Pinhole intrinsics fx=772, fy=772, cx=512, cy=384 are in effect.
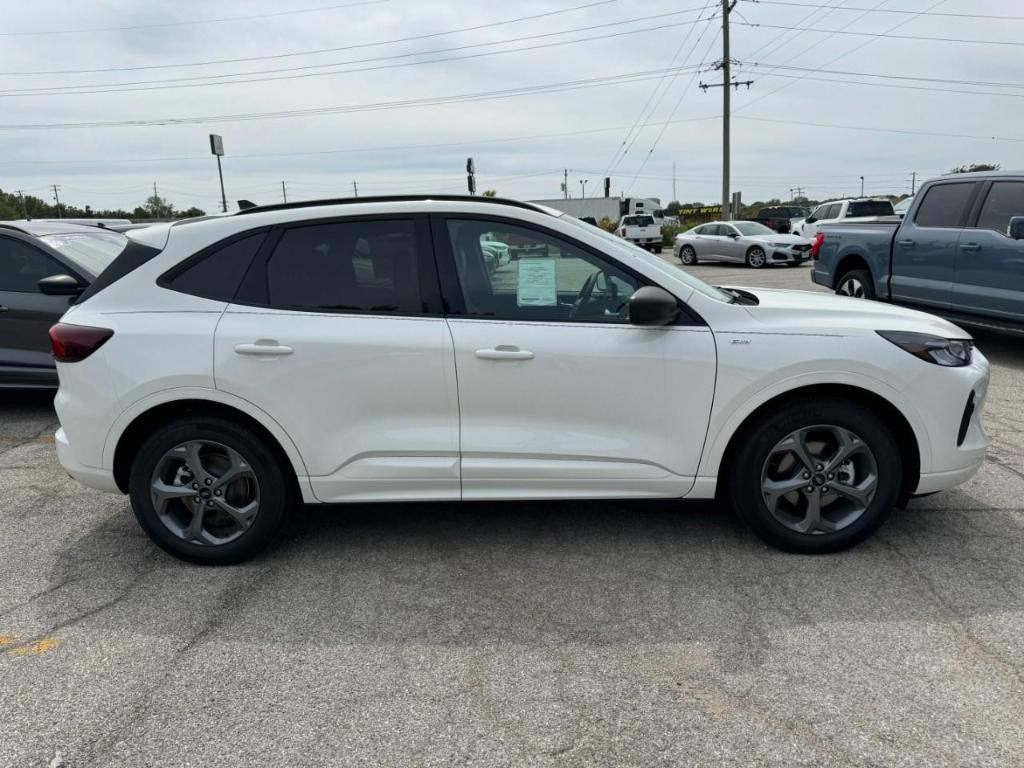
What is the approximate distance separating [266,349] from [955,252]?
7.43 metres

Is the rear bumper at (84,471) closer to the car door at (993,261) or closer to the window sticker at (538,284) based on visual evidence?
the window sticker at (538,284)

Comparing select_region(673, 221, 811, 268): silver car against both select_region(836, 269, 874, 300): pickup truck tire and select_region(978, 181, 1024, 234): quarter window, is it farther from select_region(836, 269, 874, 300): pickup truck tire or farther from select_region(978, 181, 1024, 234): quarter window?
select_region(978, 181, 1024, 234): quarter window

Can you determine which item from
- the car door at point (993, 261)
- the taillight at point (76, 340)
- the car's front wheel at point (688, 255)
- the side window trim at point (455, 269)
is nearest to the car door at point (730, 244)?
the car's front wheel at point (688, 255)

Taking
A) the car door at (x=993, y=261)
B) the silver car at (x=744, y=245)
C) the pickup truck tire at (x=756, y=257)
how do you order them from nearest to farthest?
the car door at (x=993, y=261), the silver car at (x=744, y=245), the pickup truck tire at (x=756, y=257)

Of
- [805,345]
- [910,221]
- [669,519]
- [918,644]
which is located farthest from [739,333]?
[910,221]

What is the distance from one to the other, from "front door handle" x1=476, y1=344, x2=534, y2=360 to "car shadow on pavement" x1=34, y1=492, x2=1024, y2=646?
1.02 metres

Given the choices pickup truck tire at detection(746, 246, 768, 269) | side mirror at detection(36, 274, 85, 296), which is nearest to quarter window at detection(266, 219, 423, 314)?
side mirror at detection(36, 274, 85, 296)

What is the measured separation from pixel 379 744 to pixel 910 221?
27.9ft

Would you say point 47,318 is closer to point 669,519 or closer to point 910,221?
point 669,519

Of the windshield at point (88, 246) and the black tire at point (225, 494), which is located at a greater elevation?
the windshield at point (88, 246)

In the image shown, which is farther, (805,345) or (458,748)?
(805,345)

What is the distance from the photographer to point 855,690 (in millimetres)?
2686

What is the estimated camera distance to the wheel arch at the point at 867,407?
359cm

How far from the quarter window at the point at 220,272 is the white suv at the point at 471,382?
0.01 m
